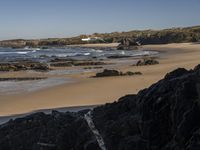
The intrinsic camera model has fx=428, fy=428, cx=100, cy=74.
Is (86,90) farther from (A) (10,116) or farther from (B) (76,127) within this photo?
(B) (76,127)

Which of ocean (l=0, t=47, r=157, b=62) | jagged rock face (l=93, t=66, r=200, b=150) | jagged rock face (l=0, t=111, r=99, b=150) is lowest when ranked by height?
ocean (l=0, t=47, r=157, b=62)

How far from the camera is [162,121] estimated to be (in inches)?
230

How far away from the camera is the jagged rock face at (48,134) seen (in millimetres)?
6891

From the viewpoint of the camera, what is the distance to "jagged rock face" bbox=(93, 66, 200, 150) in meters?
5.45

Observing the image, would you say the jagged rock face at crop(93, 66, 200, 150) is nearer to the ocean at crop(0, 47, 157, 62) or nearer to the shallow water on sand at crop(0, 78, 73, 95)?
the shallow water on sand at crop(0, 78, 73, 95)

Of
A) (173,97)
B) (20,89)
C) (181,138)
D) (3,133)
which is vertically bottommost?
(20,89)

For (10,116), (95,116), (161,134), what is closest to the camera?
(161,134)

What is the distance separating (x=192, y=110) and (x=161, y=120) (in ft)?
1.68

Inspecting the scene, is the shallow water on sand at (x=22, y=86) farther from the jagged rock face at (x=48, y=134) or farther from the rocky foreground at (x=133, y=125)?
the rocky foreground at (x=133, y=125)

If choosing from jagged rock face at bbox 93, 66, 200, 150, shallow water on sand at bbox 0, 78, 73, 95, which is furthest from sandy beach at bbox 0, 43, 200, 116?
jagged rock face at bbox 93, 66, 200, 150

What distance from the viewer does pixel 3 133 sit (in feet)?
25.9

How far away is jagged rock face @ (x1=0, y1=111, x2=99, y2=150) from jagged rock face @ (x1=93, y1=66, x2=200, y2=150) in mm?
357

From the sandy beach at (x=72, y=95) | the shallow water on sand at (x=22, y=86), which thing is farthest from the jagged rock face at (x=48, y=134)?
the shallow water on sand at (x=22, y=86)

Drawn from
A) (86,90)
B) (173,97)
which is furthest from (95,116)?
(86,90)
